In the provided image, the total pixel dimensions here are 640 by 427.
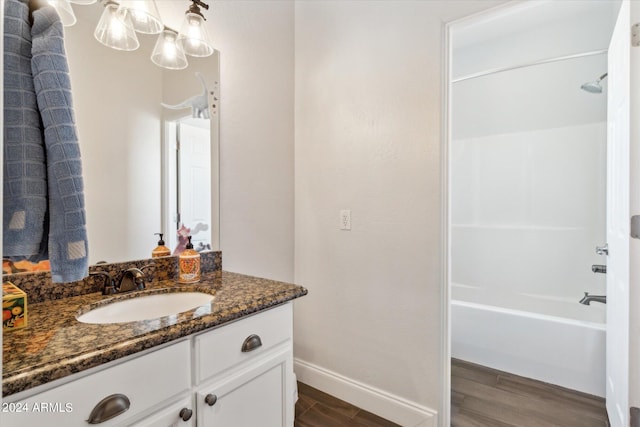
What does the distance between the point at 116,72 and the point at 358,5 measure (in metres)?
1.34

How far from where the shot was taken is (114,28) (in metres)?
1.25

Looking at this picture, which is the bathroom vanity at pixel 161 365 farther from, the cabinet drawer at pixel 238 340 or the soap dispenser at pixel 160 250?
the soap dispenser at pixel 160 250

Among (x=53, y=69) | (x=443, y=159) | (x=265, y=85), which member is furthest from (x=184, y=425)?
(x=265, y=85)

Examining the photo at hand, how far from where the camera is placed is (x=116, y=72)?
1.29 meters

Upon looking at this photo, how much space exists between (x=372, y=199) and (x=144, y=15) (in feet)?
4.35

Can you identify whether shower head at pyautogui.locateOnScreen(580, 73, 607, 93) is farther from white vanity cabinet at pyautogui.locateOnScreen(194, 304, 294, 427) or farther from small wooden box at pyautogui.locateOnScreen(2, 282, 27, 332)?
small wooden box at pyautogui.locateOnScreen(2, 282, 27, 332)

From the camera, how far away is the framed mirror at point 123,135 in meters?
1.20

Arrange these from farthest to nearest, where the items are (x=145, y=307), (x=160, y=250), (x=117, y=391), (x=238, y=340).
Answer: (x=160, y=250), (x=145, y=307), (x=238, y=340), (x=117, y=391)

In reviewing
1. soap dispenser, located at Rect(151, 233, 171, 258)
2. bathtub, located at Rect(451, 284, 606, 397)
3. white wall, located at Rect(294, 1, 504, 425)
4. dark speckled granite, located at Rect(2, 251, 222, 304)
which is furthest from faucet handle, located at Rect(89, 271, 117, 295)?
bathtub, located at Rect(451, 284, 606, 397)

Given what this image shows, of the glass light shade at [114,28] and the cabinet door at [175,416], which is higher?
the glass light shade at [114,28]

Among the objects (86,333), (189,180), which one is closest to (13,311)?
(86,333)

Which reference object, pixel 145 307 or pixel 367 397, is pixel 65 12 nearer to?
pixel 145 307

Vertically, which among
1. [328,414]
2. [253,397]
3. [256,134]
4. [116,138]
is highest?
[256,134]

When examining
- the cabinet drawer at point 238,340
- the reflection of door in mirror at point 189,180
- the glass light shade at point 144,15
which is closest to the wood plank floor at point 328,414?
the cabinet drawer at point 238,340
